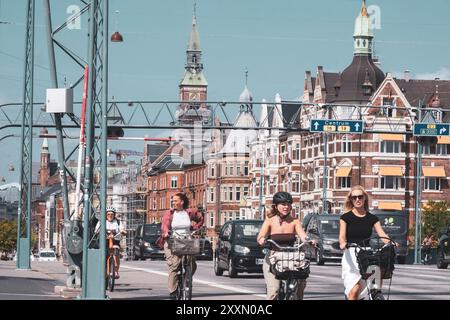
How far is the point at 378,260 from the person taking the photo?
1366 centimetres

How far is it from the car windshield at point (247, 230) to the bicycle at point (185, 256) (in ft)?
47.4

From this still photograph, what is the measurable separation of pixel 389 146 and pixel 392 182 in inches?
113

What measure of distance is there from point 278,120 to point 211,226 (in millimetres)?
27418

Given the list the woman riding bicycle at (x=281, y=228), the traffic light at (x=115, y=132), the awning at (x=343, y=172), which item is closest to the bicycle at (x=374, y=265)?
the woman riding bicycle at (x=281, y=228)

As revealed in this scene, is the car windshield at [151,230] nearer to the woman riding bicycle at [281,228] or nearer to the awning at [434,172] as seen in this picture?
the woman riding bicycle at [281,228]

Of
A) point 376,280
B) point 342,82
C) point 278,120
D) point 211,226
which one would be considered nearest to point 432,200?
point 342,82

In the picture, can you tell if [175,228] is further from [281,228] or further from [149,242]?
[149,242]

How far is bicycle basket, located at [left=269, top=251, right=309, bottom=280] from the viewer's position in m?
13.6

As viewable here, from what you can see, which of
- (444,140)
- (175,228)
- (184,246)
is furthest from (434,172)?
(184,246)

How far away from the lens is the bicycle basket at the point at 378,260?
13.6 metres

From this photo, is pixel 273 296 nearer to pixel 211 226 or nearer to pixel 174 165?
pixel 211 226

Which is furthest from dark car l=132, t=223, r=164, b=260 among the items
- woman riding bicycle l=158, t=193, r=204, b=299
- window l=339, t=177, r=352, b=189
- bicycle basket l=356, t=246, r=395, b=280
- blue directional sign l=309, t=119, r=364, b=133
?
window l=339, t=177, r=352, b=189

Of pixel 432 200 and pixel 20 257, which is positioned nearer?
pixel 20 257
